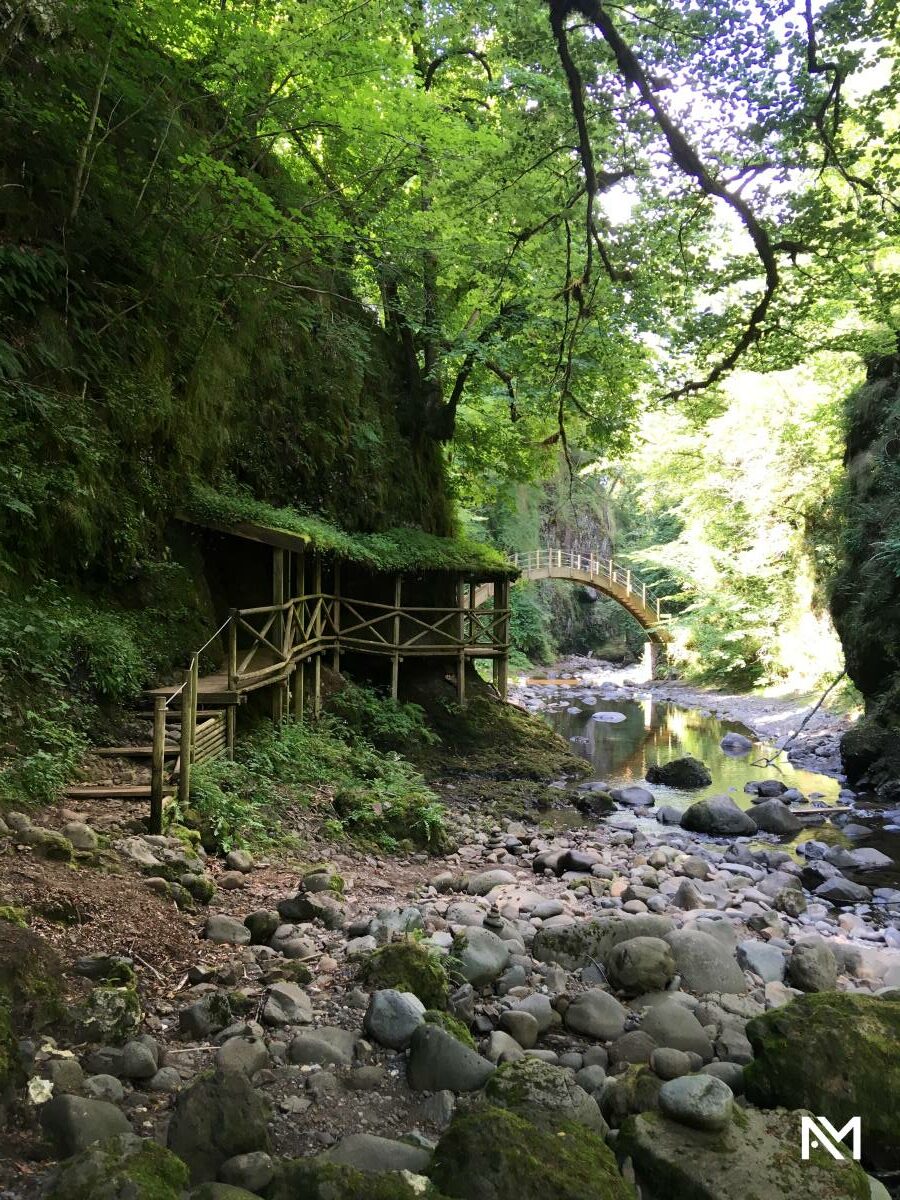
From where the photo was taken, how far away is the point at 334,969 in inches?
170

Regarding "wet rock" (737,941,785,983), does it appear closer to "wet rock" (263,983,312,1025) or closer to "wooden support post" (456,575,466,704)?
"wet rock" (263,983,312,1025)

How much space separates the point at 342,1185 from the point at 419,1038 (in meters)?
1.13

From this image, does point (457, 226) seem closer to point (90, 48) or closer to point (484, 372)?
point (90, 48)

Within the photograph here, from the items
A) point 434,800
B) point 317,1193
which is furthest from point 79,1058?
point 434,800

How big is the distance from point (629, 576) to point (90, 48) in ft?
78.3

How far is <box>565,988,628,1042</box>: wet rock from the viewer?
13.5 ft

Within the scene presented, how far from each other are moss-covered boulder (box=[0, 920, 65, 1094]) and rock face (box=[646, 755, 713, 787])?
11.4 m

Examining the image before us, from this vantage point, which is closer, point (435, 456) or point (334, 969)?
point (334, 969)

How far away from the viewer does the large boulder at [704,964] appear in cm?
474

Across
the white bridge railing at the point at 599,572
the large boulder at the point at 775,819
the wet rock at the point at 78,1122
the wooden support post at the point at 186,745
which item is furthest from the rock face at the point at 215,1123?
the white bridge railing at the point at 599,572

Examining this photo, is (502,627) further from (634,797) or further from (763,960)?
(763,960)

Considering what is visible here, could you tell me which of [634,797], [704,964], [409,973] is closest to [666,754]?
[634,797]

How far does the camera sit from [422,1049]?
3.47m

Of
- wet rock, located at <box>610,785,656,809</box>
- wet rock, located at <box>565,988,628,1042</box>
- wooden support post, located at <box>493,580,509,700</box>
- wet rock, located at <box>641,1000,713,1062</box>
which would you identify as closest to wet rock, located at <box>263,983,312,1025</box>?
wet rock, located at <box>565,988,628,1042</box>
